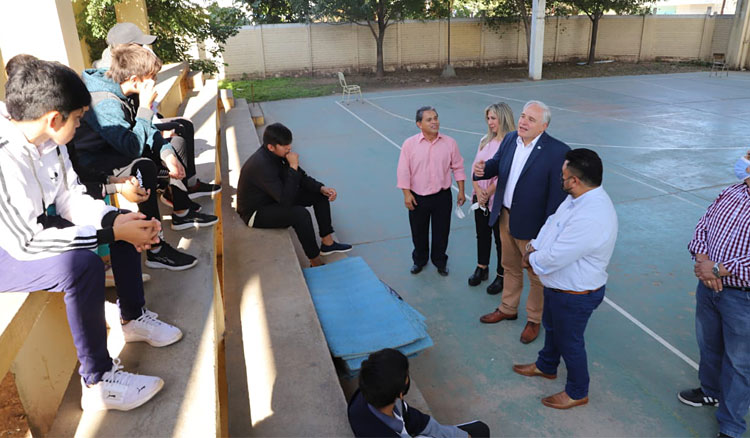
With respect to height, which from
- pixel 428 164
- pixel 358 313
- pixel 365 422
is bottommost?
pixel 358 313

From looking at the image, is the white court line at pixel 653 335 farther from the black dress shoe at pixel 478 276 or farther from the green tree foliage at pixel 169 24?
the green tree foliage at pixel 169 24

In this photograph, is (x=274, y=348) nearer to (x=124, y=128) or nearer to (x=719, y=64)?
(x=124, y=128)

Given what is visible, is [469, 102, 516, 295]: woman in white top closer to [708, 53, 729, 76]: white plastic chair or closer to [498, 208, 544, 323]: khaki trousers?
[498, 208, 544, 323]: khaki trousers

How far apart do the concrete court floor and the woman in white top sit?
0.20 metres

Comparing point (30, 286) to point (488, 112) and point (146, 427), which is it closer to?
point (146, 427)

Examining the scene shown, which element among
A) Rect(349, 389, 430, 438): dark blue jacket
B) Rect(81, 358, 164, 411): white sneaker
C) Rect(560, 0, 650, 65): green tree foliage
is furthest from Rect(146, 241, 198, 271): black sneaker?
Rect(560, 0, 650, 65): green tree foliage

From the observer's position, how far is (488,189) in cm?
508

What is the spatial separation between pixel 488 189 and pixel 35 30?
5108mm

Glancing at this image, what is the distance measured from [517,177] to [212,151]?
14.0ft

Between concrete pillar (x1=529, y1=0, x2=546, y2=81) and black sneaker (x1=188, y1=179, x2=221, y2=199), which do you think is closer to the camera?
black sneaker (x1=188, y1=179, x2=221, y2=199)

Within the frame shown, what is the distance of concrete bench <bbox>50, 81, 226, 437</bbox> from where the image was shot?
92.0 inches

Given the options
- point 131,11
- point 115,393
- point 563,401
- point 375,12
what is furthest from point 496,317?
point 375,12

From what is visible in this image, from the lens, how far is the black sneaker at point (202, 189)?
536 cm

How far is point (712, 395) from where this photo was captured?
12.1ft
